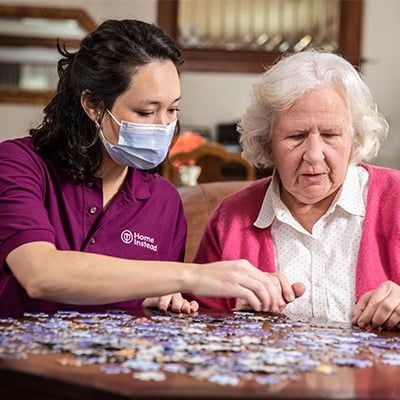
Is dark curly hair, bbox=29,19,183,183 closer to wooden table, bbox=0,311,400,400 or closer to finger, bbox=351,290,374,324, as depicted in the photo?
finger, bbox=351,290,374,324

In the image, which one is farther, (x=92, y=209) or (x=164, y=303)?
(x=92, y=209)

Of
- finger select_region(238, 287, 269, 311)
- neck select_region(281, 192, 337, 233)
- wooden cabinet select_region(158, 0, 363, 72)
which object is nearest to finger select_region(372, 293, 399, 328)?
finger select_region(238, 287, 269, 311)

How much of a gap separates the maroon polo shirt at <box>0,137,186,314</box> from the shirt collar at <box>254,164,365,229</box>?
24 cm

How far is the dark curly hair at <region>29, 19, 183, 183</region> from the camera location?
2.48m

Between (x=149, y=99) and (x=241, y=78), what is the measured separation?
6.59 meters

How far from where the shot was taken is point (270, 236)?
2.69 meters

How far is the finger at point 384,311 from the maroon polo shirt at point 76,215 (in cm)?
65

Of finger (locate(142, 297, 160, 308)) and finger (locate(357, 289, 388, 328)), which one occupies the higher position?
finger (locate(357, 289, 388, 328))

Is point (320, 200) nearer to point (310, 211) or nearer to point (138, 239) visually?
point (310, 211)

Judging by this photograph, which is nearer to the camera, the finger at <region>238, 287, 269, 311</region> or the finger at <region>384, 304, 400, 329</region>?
the finger at <region>238, 287, 269, 311</region>

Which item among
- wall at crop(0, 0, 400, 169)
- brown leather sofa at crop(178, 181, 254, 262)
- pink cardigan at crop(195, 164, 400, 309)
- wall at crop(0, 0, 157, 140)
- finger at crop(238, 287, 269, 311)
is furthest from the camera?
wall at crop(0, 0, 400, 169)

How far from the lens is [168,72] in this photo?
2.49 meters

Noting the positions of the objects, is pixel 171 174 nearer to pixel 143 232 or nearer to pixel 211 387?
pixel 143 232

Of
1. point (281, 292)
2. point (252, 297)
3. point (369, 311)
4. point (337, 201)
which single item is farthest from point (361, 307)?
point (337, 201)
